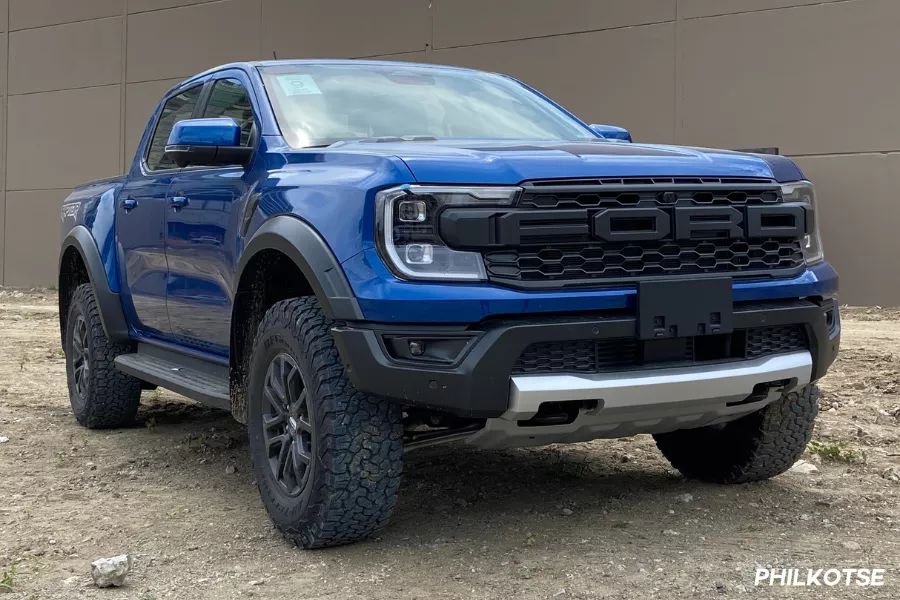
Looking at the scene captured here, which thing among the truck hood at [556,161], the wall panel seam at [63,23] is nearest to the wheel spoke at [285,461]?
the truck hood at [556,161]

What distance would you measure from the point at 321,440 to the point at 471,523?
0.85 m

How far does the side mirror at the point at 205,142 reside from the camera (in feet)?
13.8

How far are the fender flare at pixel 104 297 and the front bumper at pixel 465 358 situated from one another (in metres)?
2.71

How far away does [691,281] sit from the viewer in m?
3.47

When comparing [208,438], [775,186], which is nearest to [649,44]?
[208,438]

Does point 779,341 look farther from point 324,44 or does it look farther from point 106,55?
point 106,55

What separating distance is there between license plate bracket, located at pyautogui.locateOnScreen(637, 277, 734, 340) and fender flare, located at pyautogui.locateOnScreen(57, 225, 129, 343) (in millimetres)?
3326

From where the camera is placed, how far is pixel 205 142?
4.20 meters

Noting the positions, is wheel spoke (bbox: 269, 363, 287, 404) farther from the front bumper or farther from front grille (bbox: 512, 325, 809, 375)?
A: front grille (bbox: 512, 325, 809, 375)

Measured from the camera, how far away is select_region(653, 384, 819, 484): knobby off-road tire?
4.30 metres

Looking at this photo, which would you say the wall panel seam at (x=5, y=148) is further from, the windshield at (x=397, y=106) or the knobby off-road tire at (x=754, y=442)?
the knobby off-road tire at (x=754, y=442)

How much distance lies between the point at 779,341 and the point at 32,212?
17.6 m

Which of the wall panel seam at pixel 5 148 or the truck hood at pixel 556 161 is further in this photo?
the wall panel seam at pixel 5 148

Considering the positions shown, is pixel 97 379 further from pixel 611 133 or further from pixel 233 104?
pixel 611 133
